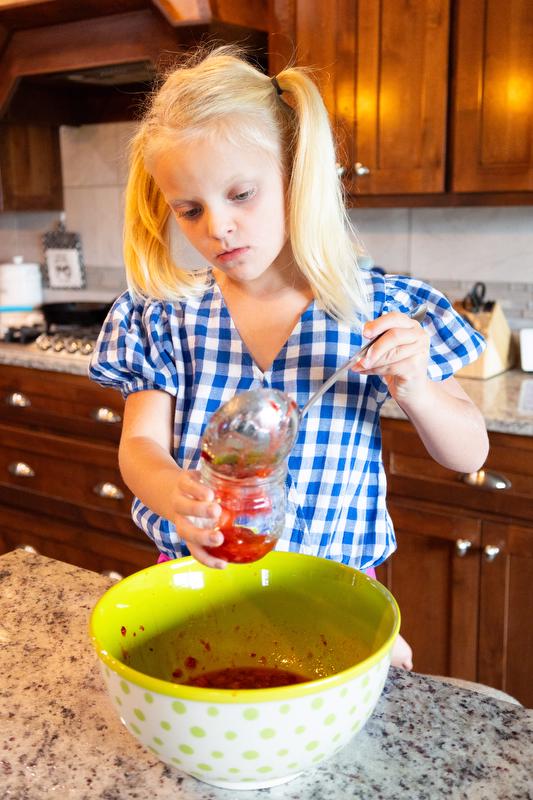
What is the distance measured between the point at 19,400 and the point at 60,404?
6.8 inches

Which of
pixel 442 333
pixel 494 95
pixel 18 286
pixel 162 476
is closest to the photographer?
pixel 162 476

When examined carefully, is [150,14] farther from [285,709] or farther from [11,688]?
[285,709]

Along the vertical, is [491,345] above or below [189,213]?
below

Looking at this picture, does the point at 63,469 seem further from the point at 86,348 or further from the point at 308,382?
the point at 308,382

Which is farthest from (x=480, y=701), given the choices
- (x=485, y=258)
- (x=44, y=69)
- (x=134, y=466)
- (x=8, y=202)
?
(x=8, y=202)

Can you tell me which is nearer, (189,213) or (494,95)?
(189,213)

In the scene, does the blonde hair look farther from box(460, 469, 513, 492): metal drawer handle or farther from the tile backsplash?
the tile backsplash

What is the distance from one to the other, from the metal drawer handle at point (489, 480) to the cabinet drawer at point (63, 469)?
3.33ft

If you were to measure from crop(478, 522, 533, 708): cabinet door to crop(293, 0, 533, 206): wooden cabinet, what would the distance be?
75 centimetres

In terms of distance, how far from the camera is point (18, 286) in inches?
120

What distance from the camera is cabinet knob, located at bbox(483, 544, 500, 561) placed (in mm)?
1679

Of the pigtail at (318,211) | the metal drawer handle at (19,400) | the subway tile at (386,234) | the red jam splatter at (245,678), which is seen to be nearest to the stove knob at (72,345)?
the metal drawer handle at (19,400)

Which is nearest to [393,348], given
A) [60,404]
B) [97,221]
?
[60,404]

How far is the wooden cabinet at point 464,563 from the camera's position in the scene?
165 centimetres
